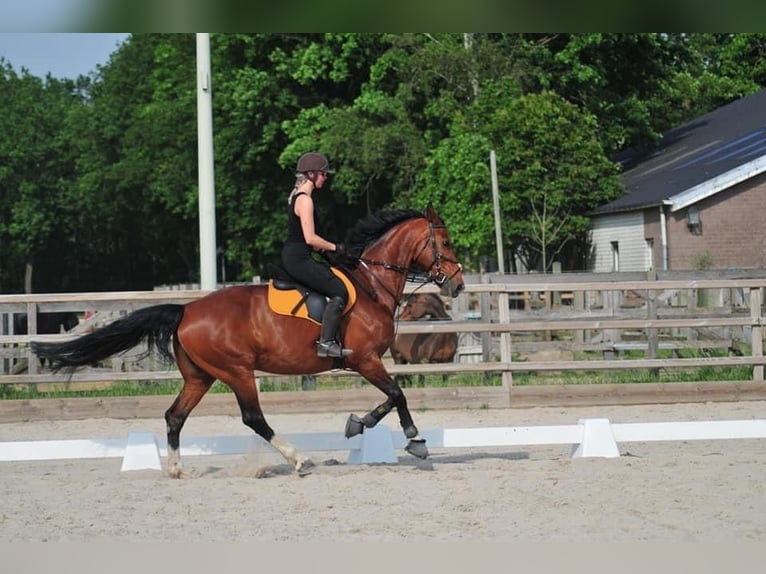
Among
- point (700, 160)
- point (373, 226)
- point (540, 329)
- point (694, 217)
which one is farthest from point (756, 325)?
point (700, 160)

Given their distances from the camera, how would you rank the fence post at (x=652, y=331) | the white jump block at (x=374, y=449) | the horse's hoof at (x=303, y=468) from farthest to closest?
the fence post at (x=652, y=331) → the white jump block at (x=374, y=449) → the horse's hoof at (x=303, y=468)

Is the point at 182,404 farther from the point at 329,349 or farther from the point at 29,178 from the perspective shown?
the point at 29,178

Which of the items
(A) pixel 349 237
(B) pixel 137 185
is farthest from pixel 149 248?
(A) pixel 349 237

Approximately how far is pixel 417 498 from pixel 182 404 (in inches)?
93.4

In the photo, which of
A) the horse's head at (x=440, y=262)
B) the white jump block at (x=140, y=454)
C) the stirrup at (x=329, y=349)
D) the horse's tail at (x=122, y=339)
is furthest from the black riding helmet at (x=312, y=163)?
the white jump block at (x=140, y=454)

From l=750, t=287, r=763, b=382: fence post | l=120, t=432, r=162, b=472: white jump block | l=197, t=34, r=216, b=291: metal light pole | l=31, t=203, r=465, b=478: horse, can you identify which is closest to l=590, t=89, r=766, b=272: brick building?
l=750, t=287, r=763, b=382: fence post

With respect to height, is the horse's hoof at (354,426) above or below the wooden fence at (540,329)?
below

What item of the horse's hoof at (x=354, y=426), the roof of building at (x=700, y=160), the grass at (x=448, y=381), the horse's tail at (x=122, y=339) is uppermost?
the roof of building at (x=700, y=160)

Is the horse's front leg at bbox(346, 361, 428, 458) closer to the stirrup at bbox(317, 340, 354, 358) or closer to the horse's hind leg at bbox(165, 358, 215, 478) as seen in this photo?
the stirrup at bbox(317, 340, 354, 358)

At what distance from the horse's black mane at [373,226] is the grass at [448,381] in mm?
4936

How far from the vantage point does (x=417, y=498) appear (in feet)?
26.2

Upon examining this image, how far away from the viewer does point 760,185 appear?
31656mm

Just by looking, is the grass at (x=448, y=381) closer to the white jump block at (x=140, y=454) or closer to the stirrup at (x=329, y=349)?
the white jump block at (x=140, y=454)

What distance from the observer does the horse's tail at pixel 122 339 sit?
31.0 feet
